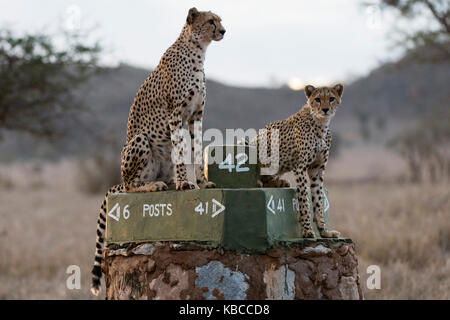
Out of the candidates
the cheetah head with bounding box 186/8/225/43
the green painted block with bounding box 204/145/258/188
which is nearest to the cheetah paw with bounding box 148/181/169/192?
the green painted block with bounding box 204/145/258/188

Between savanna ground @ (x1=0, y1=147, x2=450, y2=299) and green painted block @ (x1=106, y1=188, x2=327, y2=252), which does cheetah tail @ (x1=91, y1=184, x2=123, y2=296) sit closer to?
green painted block @ (x1=106, y1=188, x2=327, y2=252)

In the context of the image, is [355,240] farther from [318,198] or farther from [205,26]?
[205,26]

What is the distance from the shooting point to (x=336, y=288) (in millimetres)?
4480

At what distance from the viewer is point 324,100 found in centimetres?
458

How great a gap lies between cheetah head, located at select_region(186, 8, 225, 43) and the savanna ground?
15.1 ft

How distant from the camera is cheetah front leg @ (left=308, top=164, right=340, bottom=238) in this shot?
472 cm

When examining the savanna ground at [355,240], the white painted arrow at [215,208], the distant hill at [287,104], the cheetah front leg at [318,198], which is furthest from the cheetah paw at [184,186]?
the distant hill at [287,104]

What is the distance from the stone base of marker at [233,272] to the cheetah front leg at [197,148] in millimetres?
545

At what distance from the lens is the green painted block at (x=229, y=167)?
4789 mm

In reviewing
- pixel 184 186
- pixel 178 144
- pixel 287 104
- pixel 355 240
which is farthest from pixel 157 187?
pixel 287 104

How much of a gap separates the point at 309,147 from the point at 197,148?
0.88 metres

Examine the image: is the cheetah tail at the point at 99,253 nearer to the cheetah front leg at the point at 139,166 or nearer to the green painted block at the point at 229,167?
the cheetah front leg at the point at 139,166

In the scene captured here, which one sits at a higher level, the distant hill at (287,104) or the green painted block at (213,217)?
the distant hill at (287,104)
